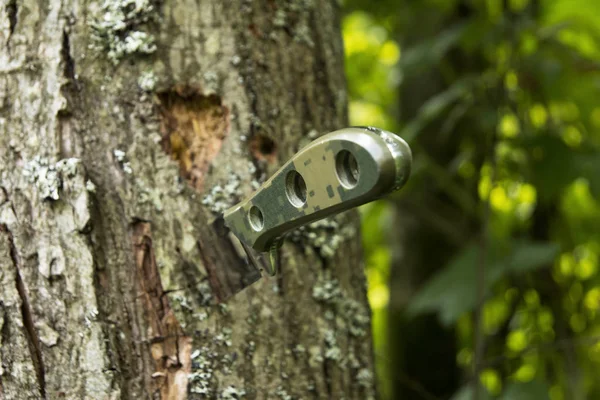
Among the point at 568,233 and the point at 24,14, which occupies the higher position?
the point at 24,14

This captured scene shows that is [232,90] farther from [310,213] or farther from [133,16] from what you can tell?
[310,213]

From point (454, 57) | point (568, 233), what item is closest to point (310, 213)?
point (568, 233)

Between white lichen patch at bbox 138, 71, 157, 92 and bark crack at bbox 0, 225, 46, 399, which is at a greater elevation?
white lichen patch at bbox 138, 71, 157, 92

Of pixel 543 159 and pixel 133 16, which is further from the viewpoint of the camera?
pixel 543 159

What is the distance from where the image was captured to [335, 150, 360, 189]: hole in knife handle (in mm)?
396

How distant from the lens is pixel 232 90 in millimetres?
791

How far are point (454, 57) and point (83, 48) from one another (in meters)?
1.80

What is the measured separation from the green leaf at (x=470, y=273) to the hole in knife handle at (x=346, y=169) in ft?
3.47

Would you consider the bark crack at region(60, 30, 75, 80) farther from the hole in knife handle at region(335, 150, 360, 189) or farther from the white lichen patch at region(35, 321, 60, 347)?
the hole in knife handle at region(335, 150, 360, 189)

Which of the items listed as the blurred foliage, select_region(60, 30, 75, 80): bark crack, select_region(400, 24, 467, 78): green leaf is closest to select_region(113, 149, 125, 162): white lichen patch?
select_region(60, 30, 75, 80): bark crack

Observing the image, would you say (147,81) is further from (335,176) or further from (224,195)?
(335,176)

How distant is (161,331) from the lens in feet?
2.29

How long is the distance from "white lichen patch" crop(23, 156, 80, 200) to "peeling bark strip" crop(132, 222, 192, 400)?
0.10 meters

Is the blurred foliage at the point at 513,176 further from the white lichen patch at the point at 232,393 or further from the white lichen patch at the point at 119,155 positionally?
the white lichen patch at the point at 119,155
